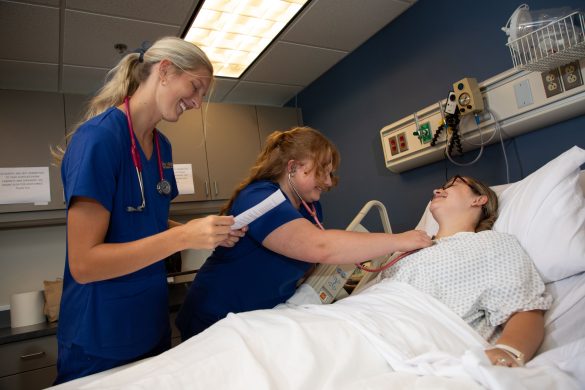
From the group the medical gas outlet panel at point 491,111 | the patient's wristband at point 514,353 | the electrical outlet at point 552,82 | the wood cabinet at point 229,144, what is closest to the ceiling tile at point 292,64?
the wood cabinet at point 229,144

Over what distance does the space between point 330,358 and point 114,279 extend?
2.23ft

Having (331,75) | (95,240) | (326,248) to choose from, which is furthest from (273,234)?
(331,75)

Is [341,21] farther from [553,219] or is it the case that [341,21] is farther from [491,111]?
[553,219]

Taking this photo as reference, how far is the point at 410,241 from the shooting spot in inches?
52.4

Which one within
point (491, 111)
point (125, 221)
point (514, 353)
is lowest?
point (514, 353)

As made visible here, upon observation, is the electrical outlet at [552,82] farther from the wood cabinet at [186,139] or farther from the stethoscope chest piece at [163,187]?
the wood cabinet at [186,139]

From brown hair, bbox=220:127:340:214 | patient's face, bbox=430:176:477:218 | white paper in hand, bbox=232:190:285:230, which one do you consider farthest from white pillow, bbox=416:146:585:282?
white paper in hand, bbox=232:190:285:230

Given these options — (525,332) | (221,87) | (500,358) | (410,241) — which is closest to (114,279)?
(410,241)

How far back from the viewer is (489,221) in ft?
5.19

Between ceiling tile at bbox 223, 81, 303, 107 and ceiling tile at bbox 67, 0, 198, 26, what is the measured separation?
1.01m

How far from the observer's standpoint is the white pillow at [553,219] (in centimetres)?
131

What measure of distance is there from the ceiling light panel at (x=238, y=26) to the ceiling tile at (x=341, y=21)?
0.33ft

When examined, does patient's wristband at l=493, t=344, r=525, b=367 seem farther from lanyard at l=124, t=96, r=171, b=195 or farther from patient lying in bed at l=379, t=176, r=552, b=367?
lanyard at l=124, t=96, r=171, b=195

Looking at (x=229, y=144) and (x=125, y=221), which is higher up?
(x=229, y=144)
